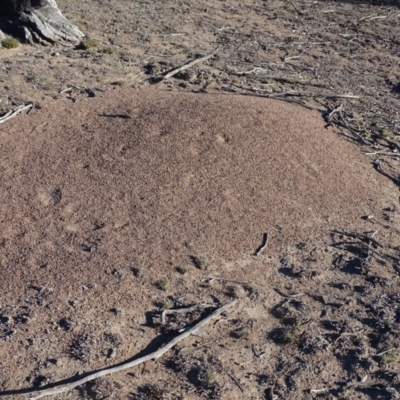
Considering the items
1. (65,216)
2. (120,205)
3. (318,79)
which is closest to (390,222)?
(120,205)

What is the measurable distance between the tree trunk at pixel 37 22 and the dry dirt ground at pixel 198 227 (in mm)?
456

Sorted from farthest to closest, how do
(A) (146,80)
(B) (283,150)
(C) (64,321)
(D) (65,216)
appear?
(A) (146,80) → (B) (283,150) → (D) (65,216) → (C) (64,321)

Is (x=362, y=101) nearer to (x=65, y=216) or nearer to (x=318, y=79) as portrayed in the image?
(x=318, y=79)

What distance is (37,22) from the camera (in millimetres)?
10734

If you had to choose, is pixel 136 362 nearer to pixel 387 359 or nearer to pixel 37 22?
pixel 387 359

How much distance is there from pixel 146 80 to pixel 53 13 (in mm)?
2453

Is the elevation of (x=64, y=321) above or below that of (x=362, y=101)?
above

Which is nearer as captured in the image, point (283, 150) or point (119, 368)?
point (119, 368)

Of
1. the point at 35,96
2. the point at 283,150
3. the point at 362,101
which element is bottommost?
the point at 362,101

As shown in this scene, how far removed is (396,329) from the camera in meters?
5.50

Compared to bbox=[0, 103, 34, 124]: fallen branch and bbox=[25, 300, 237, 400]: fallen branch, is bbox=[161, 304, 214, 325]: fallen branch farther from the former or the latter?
bbox=[0, 103, 34, 124]: fallen branch

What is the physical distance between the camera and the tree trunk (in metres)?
10.7

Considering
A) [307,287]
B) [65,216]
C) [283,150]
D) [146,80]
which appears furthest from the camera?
[146,80]

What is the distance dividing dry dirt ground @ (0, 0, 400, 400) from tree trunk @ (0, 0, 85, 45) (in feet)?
1.50
